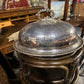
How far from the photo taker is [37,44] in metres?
0.83

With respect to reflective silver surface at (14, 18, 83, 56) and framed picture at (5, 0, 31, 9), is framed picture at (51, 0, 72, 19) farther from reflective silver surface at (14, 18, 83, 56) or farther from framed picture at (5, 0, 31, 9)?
reflective silver surface at (14, 18, 83, 56)

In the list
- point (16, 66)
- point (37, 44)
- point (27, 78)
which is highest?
point (37, 44)

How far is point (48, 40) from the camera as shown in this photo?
→ 2.69ft

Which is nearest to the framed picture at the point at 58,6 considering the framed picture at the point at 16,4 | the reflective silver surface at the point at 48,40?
the framed picture at the point at 16,4

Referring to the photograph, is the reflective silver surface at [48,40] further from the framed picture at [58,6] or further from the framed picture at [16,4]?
the framed picture at [58,6]

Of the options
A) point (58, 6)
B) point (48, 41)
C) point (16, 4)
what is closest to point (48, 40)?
point (48, 41)

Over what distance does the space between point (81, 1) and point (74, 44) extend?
2.90m

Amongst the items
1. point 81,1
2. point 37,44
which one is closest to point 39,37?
point 37,44

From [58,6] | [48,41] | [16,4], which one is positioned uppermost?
[16,4]

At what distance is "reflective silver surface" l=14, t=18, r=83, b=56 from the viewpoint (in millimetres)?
811

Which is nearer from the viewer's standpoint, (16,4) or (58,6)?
(16,4)

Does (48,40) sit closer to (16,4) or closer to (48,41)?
(48,41)

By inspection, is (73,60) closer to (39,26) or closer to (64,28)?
(64,28)

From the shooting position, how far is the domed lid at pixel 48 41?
2.66ft
